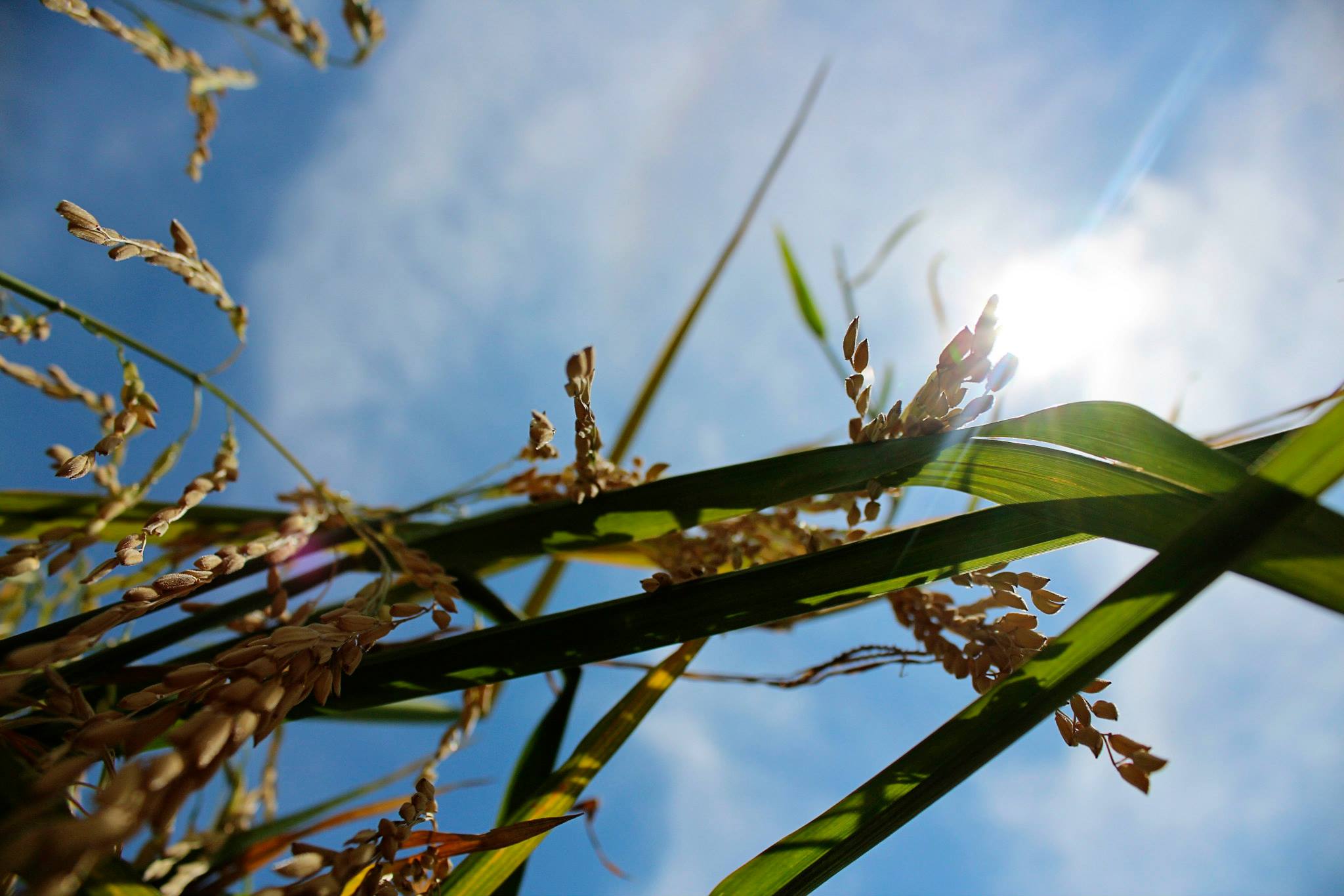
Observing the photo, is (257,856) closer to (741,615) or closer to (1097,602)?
(741,615)

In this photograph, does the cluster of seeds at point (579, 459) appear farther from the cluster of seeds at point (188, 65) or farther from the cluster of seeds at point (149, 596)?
the cluster of seeds at point (188, 65)

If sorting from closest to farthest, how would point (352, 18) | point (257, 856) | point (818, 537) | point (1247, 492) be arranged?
point (1247, 492) < point (818, 537) < point (257, 856) < point (352, 18)

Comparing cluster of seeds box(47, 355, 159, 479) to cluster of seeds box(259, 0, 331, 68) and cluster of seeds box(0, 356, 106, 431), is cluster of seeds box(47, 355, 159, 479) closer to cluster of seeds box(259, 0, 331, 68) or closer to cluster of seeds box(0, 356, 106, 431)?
cluster of seeds box(0, 356, 106, 431)

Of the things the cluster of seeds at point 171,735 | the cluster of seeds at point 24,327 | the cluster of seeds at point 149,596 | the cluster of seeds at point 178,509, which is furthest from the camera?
the cluster of seeds at point 24,327

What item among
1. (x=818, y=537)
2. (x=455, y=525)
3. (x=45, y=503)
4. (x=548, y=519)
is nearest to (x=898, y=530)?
(x=818, y=537)

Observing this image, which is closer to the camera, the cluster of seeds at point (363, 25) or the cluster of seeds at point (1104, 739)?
the cluster of seeds at point (1104, 739)

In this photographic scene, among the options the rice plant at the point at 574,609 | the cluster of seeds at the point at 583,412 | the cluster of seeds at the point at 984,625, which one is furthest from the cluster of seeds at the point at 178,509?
the cluster of seeds at the point at 984,625

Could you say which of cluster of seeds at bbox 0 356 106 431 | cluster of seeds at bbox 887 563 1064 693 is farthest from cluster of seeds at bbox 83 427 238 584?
cluster of seeds at bbox 887 563 1064 693
